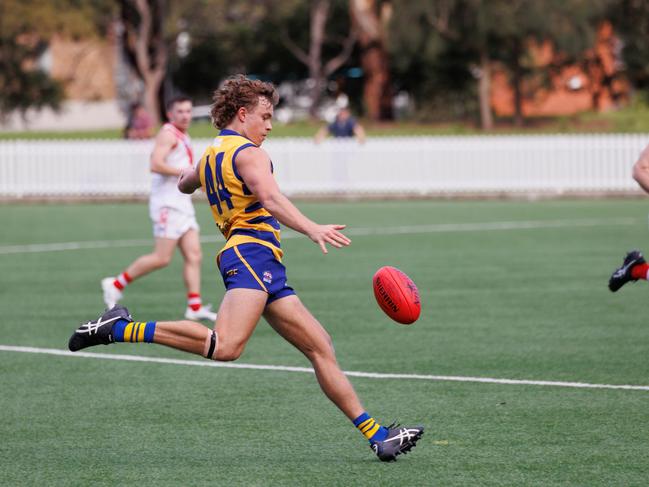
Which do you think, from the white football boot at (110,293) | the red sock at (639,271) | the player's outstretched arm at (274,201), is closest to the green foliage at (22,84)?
the white football boot at (110,293)

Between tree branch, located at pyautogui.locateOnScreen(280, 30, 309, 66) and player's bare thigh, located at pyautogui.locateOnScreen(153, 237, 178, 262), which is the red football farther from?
tree branch, located at pyautogui.locateOnScreen(280, 30, 309, 66)

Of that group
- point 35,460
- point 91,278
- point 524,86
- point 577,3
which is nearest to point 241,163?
Result: point 35,460

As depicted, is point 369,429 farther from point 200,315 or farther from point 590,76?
point 590,76

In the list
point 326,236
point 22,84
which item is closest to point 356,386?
point 326,236

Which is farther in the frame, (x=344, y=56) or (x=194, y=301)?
(x=344, y=56)

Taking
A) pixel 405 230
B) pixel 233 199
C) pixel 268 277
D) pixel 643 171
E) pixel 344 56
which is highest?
pixel 233 199

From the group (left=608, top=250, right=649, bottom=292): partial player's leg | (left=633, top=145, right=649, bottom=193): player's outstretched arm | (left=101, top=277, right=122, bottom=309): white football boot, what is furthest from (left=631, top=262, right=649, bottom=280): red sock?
(left=101, top=277, right=122, bottom=309): white football boot

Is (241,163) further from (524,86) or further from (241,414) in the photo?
(524,86)

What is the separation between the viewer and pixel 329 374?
6.80 meters

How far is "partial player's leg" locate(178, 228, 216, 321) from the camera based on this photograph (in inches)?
472

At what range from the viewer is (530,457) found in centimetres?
686

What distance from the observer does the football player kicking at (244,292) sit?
6695 mm

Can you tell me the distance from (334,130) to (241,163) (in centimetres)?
2355

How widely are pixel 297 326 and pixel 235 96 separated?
4.04 feet
